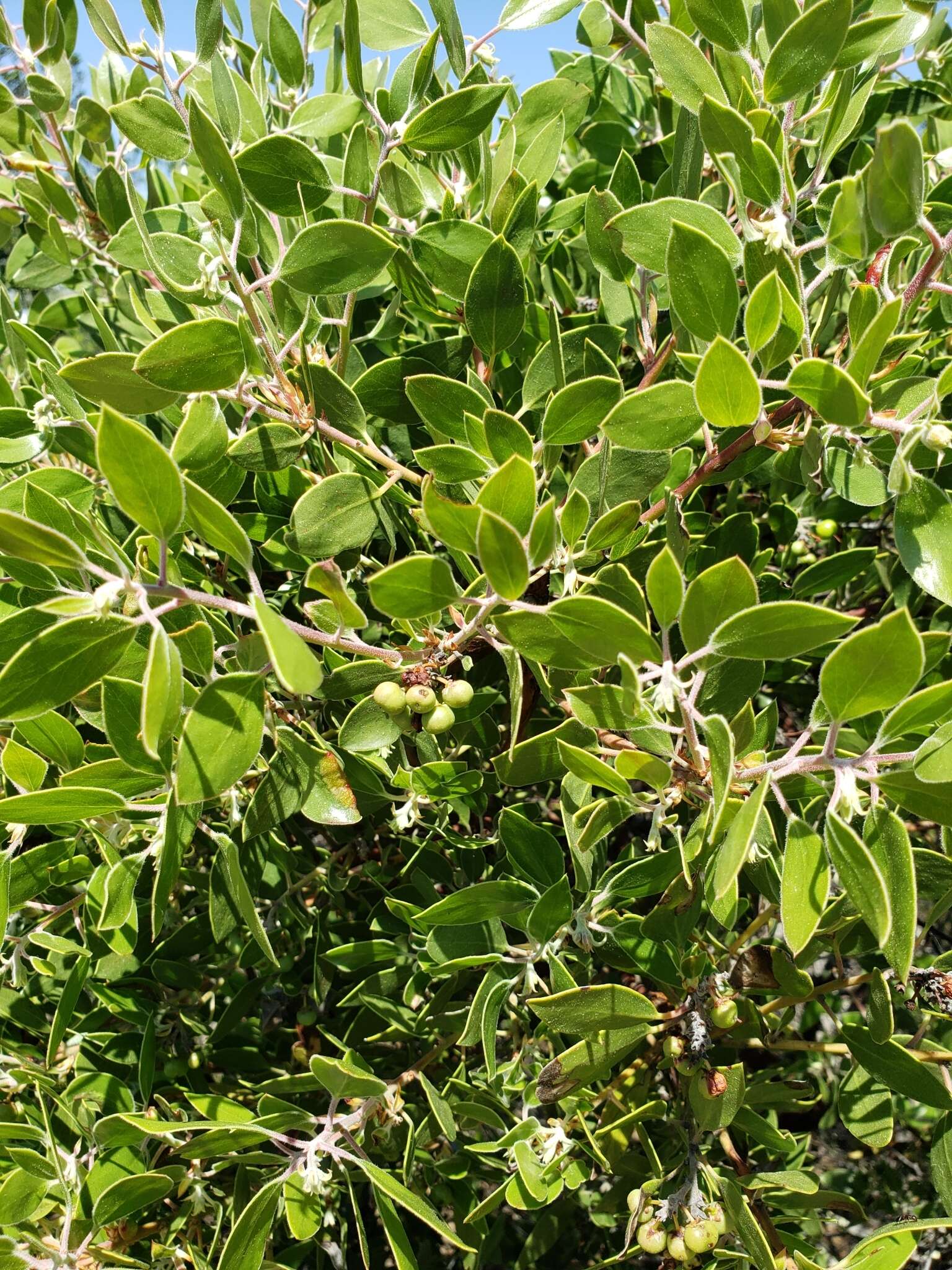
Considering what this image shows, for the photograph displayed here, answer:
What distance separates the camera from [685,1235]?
1383 millimetres

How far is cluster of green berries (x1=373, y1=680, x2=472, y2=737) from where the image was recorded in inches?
44.8

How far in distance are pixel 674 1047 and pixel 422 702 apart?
80 cm

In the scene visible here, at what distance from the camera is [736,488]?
6.49 ft

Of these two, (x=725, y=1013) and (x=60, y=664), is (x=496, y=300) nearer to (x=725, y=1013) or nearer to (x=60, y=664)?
(x=60, y=664)

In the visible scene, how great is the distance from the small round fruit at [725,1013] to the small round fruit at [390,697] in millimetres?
717

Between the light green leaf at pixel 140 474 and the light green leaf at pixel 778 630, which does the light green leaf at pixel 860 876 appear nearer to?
the light green leaf at pixel 778 630

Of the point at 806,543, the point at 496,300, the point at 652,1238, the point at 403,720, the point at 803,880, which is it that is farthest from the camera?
the point at 806,543

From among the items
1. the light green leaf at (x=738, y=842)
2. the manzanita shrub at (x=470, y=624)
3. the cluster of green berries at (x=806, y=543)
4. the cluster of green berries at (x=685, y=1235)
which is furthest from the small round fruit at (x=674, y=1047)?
the cluster of green berries at (x=806, y=543)

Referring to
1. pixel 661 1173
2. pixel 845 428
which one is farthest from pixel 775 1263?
pixel 845 428

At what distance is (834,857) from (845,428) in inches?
20.7

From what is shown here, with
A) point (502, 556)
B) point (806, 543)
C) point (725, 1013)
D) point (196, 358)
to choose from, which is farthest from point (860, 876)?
point (806, 543)

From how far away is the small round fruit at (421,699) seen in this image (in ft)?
3.71

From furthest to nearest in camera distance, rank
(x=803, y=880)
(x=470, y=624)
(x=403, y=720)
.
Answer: (x=403, y=720)
(x=470, y=624)
(x=803, y=880)

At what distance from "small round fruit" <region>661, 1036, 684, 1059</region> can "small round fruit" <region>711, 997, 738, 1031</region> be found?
0.34 feet
